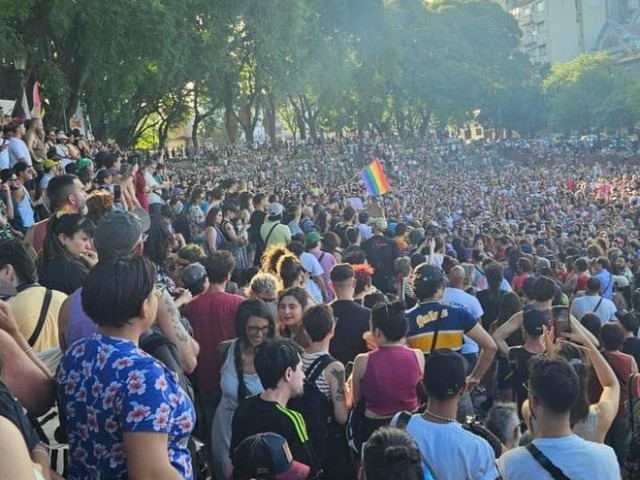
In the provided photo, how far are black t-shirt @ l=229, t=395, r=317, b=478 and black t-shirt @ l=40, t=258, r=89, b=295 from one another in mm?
1415

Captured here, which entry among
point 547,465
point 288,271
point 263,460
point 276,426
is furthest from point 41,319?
point 288,271

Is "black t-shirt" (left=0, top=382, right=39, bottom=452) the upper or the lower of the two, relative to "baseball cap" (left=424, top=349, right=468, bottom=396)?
upper

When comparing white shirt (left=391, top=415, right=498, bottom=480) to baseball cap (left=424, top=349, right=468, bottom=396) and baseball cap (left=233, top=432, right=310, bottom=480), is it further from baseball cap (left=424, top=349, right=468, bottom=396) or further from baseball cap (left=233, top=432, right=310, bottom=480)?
baseball cap (left=233, top=432, right=310, bottom=480)

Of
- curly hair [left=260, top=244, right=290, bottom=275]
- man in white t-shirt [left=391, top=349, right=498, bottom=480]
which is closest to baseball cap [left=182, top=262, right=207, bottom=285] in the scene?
curly hair [left=260, top=244, right=290, bottom=275]

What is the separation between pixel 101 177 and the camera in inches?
386

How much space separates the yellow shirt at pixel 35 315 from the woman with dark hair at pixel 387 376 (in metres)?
1.80

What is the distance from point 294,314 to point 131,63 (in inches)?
Result: 774

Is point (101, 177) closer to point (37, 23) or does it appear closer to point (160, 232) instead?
point (160, 232)

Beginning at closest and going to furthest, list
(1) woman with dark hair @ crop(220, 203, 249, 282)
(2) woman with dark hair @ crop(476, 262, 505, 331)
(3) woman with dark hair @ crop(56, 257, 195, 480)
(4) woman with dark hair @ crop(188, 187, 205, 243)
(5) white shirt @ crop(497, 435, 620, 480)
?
(3) woman with dark hair @ crop(56, 257, 195, 480) → (5) white shirt @ crop(497, 435, 620, 480) → (2) woman with dark hair @ crop(476, 262, 505, 331) → (1) woman with dark hair @ crop(220, 203, 249, 282) → (4) woman with dark hair @ crop(188, 187, 205, 243)

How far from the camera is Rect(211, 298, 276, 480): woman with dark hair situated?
5.05 m

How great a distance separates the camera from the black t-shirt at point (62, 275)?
505cm

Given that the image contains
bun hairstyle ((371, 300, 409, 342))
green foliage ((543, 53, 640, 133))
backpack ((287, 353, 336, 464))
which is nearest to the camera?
backpack ((287, 353, 336, 464))

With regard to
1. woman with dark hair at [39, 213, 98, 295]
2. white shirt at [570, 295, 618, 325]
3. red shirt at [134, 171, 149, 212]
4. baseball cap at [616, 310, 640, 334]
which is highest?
woman with dark hair at [39, 213, 98, 295]

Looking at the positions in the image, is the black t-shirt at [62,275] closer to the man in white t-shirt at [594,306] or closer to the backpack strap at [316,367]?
the backpack strap at [316,367]
